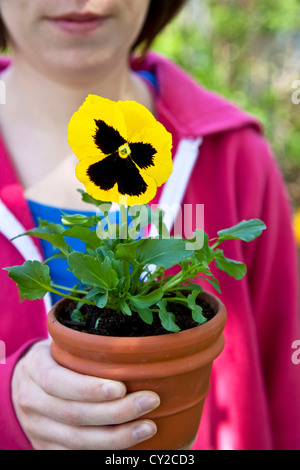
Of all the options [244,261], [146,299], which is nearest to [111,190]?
[146,299]

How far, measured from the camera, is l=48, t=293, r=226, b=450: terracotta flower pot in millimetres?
573

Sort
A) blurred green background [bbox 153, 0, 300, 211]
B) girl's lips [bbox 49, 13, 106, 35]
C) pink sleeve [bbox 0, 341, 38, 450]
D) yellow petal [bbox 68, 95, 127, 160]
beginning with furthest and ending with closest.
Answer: blurred green background [bbox 153, 0, 300, 211], girl's lips [bbox 49, 13, 106, 35], pink sleeve [bbox 0, 341, 38, 450], yellow petal [bbox 68, 95, 127, 160]

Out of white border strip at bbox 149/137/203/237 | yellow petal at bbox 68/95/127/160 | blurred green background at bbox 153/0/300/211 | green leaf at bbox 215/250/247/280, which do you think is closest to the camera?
yellow petal at bbox 68/95/127/160

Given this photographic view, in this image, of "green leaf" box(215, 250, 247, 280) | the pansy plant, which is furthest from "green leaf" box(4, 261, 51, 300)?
"green leaf" box(215, 250, 247, 280)

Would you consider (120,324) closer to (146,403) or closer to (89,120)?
(146,403)

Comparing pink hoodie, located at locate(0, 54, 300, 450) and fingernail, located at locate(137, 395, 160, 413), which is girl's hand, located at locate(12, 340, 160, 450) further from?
pink hoodie, located at locate(0, 54, 300, 450)

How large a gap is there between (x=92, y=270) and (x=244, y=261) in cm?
63

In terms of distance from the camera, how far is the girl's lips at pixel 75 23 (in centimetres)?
→ 89

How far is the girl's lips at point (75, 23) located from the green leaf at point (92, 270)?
1.67ft

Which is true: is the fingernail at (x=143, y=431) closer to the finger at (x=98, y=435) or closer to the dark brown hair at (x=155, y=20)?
the finger at (x=98, y=435)

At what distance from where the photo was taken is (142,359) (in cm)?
58

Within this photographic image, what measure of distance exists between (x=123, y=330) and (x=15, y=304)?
42cm

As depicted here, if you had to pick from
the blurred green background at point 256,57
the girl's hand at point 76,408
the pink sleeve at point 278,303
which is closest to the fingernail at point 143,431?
the girl's hand at point 76,408

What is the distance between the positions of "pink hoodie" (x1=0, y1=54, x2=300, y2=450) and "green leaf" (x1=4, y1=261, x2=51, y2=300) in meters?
0.41
